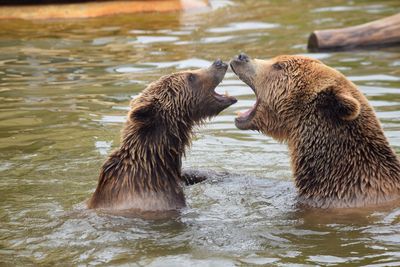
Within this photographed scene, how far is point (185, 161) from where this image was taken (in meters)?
11.1

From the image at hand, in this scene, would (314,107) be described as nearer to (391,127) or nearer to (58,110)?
(391,127)

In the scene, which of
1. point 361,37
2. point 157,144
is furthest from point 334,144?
point 361,37

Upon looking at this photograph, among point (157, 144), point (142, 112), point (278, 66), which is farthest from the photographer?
point (278, 66)

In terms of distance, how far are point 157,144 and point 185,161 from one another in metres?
2.09

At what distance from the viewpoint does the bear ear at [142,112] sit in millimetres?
8902

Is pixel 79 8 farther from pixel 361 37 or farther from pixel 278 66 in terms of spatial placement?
pixel 278 66

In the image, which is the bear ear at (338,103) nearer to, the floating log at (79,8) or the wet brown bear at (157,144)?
the wet brown bear at (157,144)

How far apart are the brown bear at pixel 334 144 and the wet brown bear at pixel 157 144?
995mm

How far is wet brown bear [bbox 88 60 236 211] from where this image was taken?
28.9ft

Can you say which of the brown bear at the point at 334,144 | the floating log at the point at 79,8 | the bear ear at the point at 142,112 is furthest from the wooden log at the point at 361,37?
the bear ear at the point at 142,112

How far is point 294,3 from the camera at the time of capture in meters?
24.5

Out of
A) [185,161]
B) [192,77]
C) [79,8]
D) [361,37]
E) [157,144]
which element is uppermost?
[79,8]

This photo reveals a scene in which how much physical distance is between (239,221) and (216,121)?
446cm

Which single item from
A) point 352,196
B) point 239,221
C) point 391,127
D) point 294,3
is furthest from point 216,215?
point 294,3
